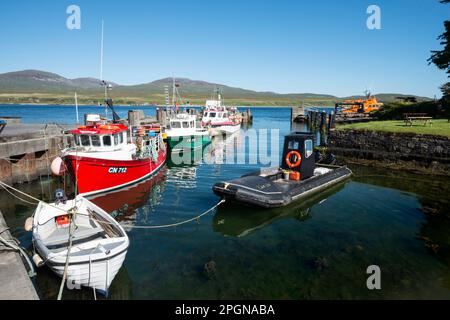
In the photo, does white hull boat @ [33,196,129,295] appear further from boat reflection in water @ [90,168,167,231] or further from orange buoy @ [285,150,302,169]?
orange buoy @ [285,150,302,169]

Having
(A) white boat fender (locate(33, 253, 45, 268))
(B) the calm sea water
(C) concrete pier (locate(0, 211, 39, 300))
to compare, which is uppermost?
(C) concrete pier (locate(0, 211, 39, 300))

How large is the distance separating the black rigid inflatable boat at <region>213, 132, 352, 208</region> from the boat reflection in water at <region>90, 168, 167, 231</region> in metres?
3.81

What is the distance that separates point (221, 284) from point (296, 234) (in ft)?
14.4

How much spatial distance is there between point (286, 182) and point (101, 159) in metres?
9.26

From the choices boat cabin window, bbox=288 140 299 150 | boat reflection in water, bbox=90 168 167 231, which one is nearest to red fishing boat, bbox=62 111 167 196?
boat reflection in water, bbox=90 168 167 231

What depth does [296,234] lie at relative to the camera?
37.7ft

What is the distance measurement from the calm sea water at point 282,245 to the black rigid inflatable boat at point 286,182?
683 millimetres

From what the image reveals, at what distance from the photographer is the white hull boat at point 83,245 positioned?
285 inches

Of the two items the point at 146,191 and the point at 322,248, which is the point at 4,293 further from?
the point at 146,191

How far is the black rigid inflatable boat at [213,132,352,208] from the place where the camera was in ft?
42.5

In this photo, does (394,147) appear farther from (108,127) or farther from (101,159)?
(101,159)

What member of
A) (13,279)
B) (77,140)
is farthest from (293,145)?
(13,279)

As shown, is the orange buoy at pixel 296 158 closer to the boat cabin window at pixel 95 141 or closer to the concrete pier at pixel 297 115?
the boat cabin window at pixel 95 141
